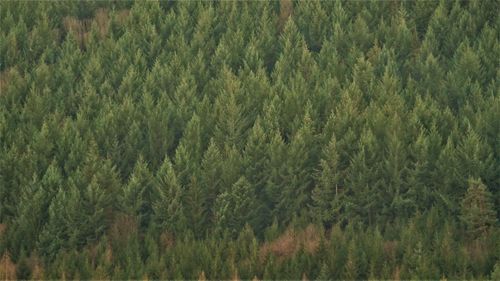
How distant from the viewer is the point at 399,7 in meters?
23.9

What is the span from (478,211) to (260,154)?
5.38 m

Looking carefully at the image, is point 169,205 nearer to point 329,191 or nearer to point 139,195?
point 139,195

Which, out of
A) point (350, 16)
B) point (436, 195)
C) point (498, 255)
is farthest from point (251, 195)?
point (350, 16)

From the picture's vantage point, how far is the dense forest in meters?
15.2

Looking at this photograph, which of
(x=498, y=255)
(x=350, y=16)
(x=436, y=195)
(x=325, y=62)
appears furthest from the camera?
(x=350, y=16)

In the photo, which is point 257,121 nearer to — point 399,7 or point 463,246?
point 463,246

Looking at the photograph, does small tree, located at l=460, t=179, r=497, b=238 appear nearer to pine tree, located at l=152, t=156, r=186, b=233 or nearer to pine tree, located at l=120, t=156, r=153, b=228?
pine tree, located at l=152, t=156, r=186, b=233

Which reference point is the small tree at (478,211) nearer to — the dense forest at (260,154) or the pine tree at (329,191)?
the dense forest at (260,154)

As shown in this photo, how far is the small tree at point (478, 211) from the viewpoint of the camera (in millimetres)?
15547

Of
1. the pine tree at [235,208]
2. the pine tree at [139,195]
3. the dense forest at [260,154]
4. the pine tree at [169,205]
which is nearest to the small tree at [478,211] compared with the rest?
the dense forest at [260,154]

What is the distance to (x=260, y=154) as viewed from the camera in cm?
1762

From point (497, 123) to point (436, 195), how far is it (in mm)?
2526

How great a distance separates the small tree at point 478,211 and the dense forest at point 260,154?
0.16ft

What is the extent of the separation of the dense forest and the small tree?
0.05m
